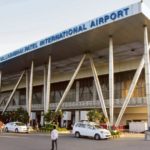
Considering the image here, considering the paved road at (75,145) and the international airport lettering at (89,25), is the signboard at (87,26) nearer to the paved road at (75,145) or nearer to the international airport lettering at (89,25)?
the international airport lettering at (89,25)

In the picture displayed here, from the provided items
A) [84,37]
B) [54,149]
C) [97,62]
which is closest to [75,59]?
[97,62]

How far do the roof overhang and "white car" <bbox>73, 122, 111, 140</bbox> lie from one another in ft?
37.5

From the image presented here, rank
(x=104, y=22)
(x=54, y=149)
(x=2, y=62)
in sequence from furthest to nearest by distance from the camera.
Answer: (x=2, y=62) → (x=104, y=22) → (x=54, y=149)

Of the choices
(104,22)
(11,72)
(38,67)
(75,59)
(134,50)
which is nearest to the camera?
(104,22)

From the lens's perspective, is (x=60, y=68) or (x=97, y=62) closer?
(x=97, y=62)

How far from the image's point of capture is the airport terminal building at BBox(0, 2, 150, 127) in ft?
120

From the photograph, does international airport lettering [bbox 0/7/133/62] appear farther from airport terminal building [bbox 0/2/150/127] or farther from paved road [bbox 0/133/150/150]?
paved road [bbox 0/133/150/150]

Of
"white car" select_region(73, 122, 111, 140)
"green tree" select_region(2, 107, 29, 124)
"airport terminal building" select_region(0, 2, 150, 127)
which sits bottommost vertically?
"white car" select_region(73, 122, 111, 140)

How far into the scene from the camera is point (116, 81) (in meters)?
58.6

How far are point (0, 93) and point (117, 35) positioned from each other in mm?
53920

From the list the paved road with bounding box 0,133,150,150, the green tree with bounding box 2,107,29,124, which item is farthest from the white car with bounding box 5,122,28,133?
the paved road with bounding box 0,133,150,150

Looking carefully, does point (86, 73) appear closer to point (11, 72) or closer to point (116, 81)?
point (116, 81)

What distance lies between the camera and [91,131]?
30.0m

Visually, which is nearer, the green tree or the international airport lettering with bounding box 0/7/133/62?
the international airport lettering with bounding box 0/7/133/62
